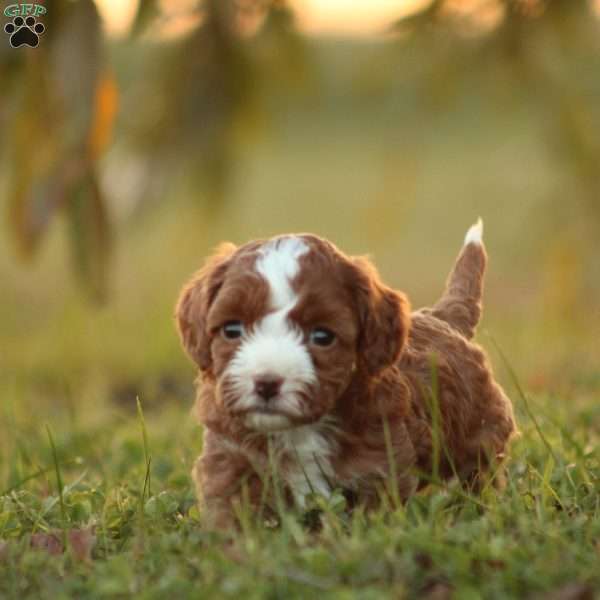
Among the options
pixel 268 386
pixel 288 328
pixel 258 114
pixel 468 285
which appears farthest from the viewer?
pixel 258 114

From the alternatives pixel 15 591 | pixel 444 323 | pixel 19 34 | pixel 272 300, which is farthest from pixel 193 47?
pixel 15 591

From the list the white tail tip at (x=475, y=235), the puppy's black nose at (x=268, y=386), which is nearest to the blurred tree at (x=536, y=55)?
the white tail tip at (x=475, y=235)

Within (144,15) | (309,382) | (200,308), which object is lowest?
(309,382)

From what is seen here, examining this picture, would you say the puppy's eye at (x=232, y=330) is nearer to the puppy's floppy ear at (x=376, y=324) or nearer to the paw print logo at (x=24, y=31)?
the puppy's floppy ear at (x=376, y=324)

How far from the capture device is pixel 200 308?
3859 millimetres

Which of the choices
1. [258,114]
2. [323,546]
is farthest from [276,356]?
[258,114]

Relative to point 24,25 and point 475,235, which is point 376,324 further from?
point 24,25

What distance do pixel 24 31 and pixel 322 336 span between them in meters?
2.13

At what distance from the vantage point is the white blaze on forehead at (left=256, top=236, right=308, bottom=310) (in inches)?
144

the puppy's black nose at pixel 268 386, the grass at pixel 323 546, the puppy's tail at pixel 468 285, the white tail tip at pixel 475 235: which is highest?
the white tail tip at pixel 475 235

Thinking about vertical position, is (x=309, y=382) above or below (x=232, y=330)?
below

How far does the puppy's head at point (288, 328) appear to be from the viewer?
3.54m

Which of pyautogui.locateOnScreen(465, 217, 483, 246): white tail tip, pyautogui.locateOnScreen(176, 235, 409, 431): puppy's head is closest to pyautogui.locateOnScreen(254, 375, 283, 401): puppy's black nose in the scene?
pyautogui.locateOnScreen(176, 235, 409, 431): puppy's head

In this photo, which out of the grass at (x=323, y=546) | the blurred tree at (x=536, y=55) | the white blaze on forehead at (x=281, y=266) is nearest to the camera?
the grass at (x=323, y=546)
